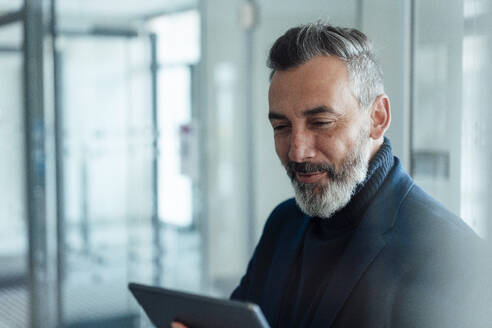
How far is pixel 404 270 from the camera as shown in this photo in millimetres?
1288

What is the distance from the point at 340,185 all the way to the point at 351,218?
8 centimetres

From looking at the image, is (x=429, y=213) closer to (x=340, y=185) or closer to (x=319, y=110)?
(x=340, y=185)

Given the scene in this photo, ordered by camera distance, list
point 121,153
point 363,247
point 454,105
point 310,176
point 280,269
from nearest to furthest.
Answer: point 363,247 < point 310,176 < point 280,269 < point 454,105 < point 121,153

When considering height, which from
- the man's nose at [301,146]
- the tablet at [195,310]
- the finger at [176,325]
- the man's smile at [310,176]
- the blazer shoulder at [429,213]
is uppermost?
the man's nose at [301,146]

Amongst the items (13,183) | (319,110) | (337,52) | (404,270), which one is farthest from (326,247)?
(13,183)

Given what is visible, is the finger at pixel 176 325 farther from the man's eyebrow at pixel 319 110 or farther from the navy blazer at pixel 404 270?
the man's eyebrow at pixel 319 110

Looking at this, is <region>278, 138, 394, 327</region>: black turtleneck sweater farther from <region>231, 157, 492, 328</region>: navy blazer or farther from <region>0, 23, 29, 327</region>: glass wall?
<region>0, 23, 29, 327</region>: glass wall

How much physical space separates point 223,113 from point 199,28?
1.91 ft

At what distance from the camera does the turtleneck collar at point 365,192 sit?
1.43 m

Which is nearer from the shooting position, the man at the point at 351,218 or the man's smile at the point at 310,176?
the man at the point at 351,218

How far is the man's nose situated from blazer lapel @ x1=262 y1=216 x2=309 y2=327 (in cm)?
26

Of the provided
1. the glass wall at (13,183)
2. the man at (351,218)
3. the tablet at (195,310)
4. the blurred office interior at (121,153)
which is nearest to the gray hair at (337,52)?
the man at (351,218)

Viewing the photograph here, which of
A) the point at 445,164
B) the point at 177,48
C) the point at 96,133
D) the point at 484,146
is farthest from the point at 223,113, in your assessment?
the point at 484,146

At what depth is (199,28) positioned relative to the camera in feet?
13.0
